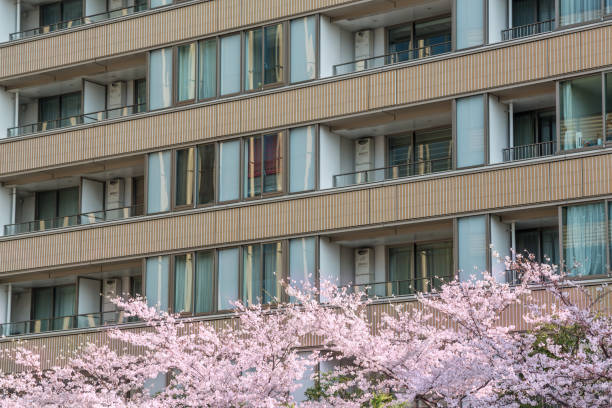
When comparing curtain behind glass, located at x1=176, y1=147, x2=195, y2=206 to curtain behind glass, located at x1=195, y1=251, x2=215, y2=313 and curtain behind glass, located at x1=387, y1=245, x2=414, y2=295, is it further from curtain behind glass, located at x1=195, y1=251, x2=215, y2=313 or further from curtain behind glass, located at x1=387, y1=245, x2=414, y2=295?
curtain behind glass, located at x1=387, y1=245, x2=414, y2=295

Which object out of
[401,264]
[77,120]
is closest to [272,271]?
[401,264]

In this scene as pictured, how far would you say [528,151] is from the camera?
45.0m

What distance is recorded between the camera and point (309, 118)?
4900cm

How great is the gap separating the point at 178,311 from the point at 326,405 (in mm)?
13732

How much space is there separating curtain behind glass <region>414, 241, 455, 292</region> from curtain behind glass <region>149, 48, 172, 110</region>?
12.0m

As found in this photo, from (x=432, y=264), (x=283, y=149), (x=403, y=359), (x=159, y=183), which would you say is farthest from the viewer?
(x=159, y=183)

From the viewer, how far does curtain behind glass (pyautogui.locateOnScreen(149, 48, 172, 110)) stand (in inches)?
2099

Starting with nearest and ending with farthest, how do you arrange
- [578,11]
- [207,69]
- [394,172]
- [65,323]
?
[578,11] < [394,172] < [207,69] < [65,323]

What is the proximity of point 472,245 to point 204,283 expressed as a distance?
36.2ft

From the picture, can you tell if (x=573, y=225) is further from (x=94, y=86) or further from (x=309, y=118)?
(x=94, y=86)

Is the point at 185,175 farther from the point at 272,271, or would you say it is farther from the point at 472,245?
the point at 472,245

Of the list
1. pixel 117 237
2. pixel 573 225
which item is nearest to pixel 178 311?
pixel 117 237

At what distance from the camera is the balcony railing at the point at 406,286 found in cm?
4619

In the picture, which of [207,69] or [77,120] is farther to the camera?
[77,120]
